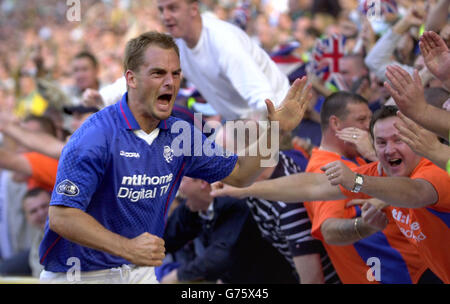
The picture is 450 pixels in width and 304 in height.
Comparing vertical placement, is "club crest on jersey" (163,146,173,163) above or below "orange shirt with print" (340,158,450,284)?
above

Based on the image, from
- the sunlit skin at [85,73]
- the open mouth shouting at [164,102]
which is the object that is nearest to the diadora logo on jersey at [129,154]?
the open mouth shouting at [164,102]

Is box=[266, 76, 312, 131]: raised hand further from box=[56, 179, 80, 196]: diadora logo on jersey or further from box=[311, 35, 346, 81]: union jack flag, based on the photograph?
box=[311, 35, 346, 81]: union jack flag

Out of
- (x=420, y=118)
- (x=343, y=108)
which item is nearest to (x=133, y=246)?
(x=420, y=118)

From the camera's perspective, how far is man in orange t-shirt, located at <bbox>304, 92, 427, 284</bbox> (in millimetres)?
3924

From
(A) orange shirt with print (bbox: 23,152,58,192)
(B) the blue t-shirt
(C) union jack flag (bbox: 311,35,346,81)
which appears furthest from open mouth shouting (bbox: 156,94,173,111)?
(C) union jack flag (bbox: 311,35,346,81)

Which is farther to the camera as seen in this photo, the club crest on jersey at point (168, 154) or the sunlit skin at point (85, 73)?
the sunlit skin at point (85, 73)

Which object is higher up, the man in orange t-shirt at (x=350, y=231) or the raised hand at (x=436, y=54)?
A: the raised hand at (x=436, y=54)

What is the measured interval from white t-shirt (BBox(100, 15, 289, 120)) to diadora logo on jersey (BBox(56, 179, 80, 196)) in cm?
178

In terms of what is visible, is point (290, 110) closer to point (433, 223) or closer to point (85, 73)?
point (433, 223)

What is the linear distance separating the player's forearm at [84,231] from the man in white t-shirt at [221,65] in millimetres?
1847

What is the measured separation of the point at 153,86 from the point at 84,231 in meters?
0.75

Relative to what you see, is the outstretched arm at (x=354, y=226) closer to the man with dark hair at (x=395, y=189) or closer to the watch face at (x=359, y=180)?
the man with dark hair at (x=395, y=189)

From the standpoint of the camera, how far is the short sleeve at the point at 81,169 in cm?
293
